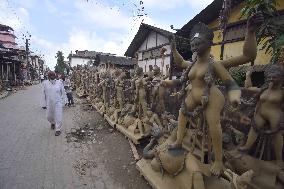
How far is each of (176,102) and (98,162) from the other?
7.82ft

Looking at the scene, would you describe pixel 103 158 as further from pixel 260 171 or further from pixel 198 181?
pixel 260 171

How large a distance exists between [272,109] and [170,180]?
199cm

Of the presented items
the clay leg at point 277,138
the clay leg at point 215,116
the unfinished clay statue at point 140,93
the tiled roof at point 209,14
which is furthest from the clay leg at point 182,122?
the tiled roof at point 209,14

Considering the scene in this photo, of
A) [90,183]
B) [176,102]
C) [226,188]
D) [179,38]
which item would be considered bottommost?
[90,183]

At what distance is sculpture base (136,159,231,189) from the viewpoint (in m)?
4.61

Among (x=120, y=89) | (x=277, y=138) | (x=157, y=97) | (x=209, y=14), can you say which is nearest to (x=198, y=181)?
(x=277, y=138)

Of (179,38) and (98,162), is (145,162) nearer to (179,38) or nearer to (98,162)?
(98,162)

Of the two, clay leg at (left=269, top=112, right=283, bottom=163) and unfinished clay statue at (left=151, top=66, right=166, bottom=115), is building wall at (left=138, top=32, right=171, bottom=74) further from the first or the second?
clay leg at (left=269, top=112, right=283, bottom=163)

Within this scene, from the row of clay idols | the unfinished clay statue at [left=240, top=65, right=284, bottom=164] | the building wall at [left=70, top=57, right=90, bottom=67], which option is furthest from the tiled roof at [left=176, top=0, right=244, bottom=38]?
the building wall at [left=70, top=57, right=90, bottom=67]

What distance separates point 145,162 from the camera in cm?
613

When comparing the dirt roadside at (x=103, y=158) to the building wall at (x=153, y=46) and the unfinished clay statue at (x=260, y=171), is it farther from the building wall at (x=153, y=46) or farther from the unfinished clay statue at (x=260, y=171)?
the building wall at (x=153, y=46)

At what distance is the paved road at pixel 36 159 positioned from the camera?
5.74 m

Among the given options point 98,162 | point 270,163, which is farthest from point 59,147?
point 270,163

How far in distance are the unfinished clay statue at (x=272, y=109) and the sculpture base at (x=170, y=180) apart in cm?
93
